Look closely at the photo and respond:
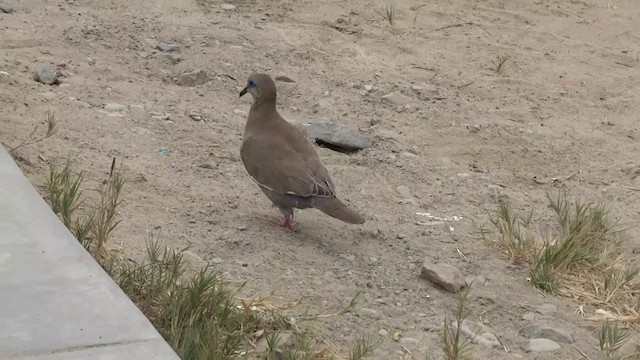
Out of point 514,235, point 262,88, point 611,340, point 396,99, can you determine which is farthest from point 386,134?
point 611,340

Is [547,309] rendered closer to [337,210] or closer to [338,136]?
[337,210]

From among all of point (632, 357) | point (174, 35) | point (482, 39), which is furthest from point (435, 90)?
point (632, 357)

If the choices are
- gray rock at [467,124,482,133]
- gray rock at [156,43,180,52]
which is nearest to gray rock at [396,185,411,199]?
gray rock at [467,124,482,133]

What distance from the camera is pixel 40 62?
613cm

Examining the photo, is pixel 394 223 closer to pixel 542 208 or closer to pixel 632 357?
pixel 542 208

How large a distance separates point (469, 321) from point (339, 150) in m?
1.91

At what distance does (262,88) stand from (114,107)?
0.89 metres

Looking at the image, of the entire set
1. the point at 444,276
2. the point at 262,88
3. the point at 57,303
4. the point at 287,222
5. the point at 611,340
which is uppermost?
the point at 57,303

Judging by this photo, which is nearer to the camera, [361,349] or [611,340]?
[361,349]

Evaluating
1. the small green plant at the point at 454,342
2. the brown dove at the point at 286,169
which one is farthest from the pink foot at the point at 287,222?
the small green plant at the point at 454,342

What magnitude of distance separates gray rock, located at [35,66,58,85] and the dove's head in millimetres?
1174

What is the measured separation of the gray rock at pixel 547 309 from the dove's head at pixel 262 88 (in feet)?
5.76

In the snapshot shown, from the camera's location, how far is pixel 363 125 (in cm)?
634

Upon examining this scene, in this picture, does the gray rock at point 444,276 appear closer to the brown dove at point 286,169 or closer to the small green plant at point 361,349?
the brown dove at point 286,169
